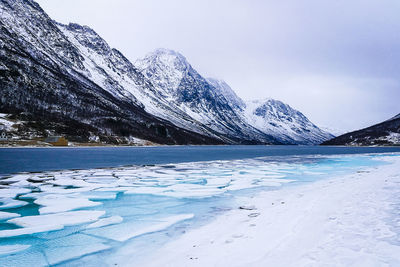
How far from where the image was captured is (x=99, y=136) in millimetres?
136125

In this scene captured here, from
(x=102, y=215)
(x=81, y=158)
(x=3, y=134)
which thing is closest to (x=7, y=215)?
(x=102, y=215)

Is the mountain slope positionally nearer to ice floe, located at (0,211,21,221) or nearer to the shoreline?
ice floe, located at (0,211,21,221)

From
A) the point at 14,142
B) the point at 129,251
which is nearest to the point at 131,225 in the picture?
the point at 129,251

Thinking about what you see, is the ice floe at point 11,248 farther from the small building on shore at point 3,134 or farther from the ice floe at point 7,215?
the small building on shore at point 3,134

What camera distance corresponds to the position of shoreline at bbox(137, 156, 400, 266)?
680cm

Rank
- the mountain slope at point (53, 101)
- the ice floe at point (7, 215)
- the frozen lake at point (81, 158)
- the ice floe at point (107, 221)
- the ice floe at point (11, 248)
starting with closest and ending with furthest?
the ice floe at point (11, 248), the ice floe at point (107, 221), the ice floe at point (7, 215), the frozen lake at point (81, 158), the mountain slope at point (53, 101)

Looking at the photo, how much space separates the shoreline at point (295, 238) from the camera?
680 centimetres

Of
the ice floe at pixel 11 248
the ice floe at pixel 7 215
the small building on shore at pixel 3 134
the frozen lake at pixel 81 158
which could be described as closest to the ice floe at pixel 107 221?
the ice floe at pixel 11 248

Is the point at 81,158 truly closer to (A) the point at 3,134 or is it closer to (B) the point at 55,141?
(B) the point at 55,141

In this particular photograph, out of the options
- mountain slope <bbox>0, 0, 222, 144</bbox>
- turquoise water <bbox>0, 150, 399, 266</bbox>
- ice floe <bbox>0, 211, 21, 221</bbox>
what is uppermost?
mountain slope <bbox>0, 0, 222, 144</bbox>

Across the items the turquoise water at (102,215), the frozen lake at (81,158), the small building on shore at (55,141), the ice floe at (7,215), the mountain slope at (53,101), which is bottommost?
the turquoise water at (102,215)

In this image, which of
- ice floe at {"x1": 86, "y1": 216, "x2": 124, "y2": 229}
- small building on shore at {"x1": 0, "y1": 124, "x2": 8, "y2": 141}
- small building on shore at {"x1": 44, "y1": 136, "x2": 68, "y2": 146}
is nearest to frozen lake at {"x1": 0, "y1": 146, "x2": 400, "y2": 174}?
small building on shore at {"x1": 44, "y1": 136, "x2": 68, "y2": 146}

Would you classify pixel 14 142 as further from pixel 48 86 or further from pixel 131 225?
pixel 131 225

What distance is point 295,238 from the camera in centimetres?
842
